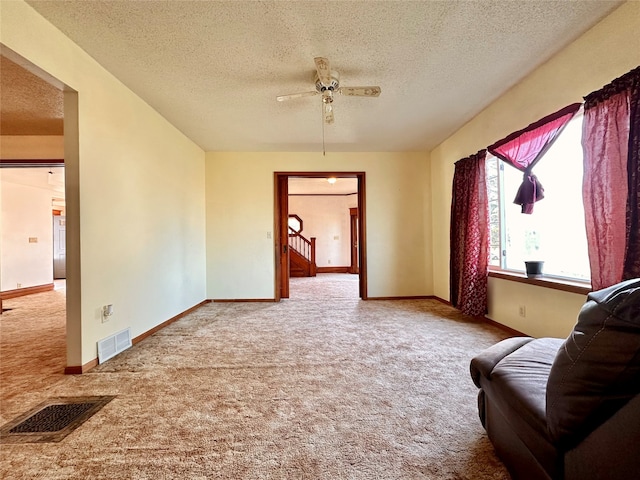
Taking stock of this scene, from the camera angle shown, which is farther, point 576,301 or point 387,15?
point 576,301

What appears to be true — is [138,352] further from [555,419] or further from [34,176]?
[34,176]

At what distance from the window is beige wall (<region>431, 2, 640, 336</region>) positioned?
0.24 meters

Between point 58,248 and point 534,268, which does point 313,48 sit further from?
point 58,248

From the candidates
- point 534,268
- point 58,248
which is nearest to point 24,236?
point 58,248

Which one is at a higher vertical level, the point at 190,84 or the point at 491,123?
the point at 190,84

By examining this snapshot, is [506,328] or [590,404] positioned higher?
[590,404]

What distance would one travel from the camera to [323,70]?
236cm

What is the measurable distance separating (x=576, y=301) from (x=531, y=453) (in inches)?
77.0

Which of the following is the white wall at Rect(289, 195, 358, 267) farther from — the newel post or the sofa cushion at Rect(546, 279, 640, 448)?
the sofa cushion at Rect(546, 279, 640, 448)

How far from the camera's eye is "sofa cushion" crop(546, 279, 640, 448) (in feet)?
2.64

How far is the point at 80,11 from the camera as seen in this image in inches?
77.0

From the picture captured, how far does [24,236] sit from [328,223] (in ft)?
25.6

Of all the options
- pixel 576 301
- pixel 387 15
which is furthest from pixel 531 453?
pixel 387 15

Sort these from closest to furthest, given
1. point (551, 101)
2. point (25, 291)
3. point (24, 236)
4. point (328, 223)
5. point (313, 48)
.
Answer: point (313, 48) → point (551, 101) → point (25, 291) → point (24, 236) → point (328, 223)
